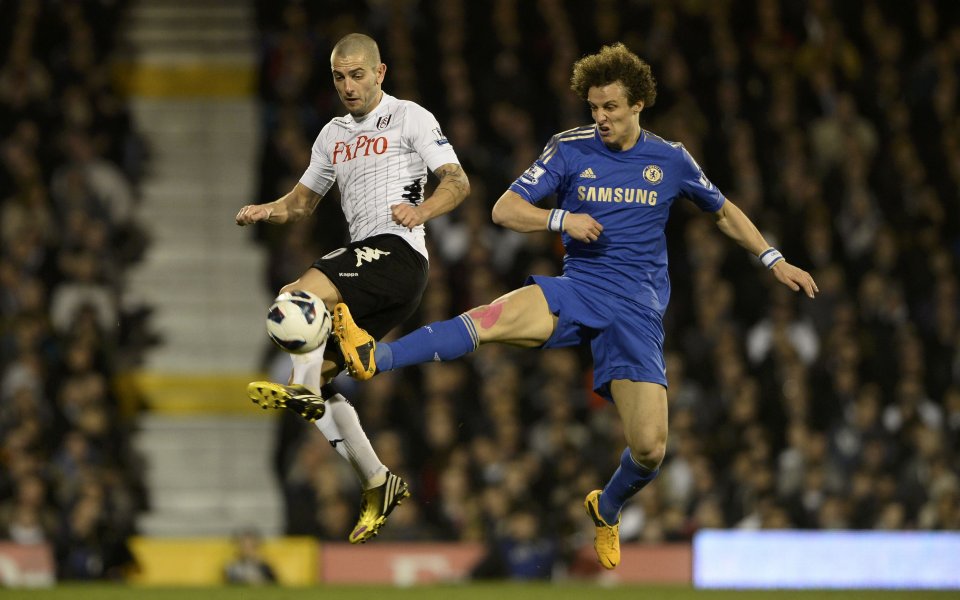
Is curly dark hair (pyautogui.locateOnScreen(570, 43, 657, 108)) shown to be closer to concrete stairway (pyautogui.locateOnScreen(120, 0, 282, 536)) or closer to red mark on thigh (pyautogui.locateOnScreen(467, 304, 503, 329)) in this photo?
red mark on thigh (pyautogui.locateOnScreen(467, 304, 503, 329))

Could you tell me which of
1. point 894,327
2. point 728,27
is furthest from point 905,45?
point 894,327

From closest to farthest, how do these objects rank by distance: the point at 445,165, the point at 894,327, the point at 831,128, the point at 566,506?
the point at 445,165
the point at 566,506
the point at 894,327
the point at 831,128

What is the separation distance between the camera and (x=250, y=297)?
47.6 ft

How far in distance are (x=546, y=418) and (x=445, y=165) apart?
5097 millimetres

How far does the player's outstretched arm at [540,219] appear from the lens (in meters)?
6.88

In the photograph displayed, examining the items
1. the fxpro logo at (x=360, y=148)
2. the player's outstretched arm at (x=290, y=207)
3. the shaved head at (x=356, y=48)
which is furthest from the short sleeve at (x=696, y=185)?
the player's outstretched arm at (x=290, y=207)

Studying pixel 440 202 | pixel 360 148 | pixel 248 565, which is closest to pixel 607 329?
pixel 440 202

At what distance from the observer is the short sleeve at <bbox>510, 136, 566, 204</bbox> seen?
7.29 meters

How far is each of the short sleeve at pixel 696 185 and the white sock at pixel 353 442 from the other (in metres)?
2.03

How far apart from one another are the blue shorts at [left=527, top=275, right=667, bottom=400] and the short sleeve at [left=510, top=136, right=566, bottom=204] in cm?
41

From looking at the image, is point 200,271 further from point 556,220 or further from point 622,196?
point 556,220

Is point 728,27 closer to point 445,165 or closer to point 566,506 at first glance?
point 566,506

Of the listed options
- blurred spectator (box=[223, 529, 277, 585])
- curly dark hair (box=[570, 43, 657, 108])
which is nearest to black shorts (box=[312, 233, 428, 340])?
curly dark hair (box=[570, 43, 657, 108])

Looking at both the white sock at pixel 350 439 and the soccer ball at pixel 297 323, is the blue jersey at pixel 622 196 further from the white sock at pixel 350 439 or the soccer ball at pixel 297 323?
the soccer ball at pixel 297 323
